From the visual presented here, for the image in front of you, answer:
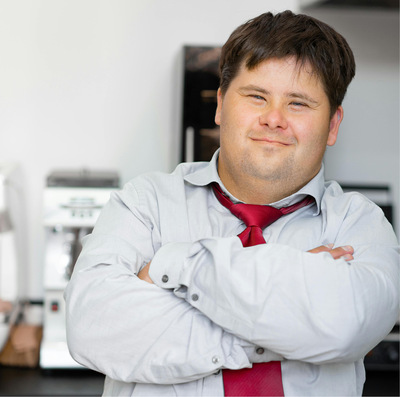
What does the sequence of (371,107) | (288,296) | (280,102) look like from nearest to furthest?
(288,296), (280,102), (371,107)

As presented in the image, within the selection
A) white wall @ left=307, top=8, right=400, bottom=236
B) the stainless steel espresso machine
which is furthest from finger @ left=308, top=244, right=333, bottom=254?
white wall @ left=307, top=8, right=400, bottom=236

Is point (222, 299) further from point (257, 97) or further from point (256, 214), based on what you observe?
point (257, 97)

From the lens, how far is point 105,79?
13.3ft

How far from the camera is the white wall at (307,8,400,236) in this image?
416cm

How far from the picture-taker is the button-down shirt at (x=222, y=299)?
1275 mm

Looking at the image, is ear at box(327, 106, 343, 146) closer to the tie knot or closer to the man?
the man

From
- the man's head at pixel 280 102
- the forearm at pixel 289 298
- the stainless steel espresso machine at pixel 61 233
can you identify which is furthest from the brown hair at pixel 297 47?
the stainless steel espresso machine at pixel 61 233

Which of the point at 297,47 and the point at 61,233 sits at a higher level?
the point at 297,47

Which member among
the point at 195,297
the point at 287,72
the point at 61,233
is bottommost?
the point at 61,233

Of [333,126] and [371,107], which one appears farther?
[371,107]

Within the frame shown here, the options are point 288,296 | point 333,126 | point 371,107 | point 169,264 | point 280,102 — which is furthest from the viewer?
point 371,107

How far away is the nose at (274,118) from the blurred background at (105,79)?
2456mm

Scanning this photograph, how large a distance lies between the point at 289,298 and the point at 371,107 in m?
3.17

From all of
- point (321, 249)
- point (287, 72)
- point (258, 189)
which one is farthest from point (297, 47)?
point (321, 249)
